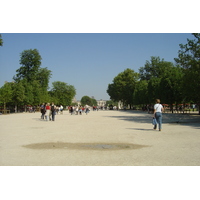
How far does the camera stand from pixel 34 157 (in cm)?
775

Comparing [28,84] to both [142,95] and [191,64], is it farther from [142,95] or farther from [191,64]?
[191,64]

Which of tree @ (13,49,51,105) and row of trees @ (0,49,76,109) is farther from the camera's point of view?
tree @ (13,49,51,105)

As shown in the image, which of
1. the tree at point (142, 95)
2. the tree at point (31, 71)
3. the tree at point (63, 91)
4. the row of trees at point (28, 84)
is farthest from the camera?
the tree at point (63, 91)

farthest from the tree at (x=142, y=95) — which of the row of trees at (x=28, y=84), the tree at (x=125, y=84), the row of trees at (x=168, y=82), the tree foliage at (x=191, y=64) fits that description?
the tree foliage at (x=191, y=64)

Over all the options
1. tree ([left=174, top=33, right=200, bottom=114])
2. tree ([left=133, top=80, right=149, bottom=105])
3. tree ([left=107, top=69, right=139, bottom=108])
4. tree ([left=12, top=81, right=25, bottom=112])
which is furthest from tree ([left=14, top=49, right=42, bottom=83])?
tree ([left=174, top=33, right=200, bottom=114])

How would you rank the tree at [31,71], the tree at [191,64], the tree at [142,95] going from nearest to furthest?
the tree at [191,64] < the tree at [31,71] < the tree at [142,95]

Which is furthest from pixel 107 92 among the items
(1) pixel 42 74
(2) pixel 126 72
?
(1) pixel 42 74

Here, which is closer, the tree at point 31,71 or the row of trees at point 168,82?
the row of trees at point 168,82

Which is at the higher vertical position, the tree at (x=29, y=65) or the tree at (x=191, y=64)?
the tree at (x=29, y=65)

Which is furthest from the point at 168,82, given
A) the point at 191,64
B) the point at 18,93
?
the point at 18,93

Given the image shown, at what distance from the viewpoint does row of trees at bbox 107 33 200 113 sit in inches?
987

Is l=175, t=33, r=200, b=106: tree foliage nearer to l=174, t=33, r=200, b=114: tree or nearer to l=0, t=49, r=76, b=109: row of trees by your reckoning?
l=174, t=33, r=200, b=114: tree

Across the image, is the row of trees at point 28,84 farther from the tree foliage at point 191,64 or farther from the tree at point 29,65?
the tree foliage at point 191,64

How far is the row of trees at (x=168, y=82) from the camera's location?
2506 centimetres
